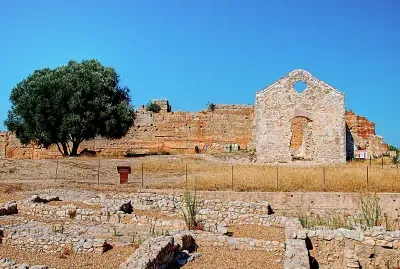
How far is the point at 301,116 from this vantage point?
100.0 ft

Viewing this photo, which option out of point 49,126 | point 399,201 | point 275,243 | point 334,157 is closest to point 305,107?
point 334,157

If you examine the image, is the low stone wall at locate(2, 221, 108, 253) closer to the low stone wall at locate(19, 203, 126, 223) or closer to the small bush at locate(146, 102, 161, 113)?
the low stone wall at locate(19, 203, 126, 223)

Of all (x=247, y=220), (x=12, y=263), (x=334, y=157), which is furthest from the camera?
(x=334, y=157)

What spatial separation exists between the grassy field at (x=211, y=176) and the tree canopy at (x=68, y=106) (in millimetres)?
3731

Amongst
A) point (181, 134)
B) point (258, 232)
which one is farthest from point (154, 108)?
point (258, 232)

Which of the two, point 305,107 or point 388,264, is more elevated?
point 305,107

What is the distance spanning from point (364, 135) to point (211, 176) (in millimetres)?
21367

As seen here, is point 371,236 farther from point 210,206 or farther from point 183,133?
point 183,133

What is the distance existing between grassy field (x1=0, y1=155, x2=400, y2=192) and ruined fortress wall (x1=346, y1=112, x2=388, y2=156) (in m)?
7.60

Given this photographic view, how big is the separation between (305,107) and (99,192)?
50.5 feet

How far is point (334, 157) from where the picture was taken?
98.6 ft

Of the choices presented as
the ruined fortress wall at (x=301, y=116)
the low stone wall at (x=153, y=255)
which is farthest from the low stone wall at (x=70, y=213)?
the ruined fortress wall at (x=301, y=116)

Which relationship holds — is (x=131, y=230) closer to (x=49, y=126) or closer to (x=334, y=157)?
(x=334, y=157)

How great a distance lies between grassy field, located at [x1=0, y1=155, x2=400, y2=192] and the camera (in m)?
19.7
